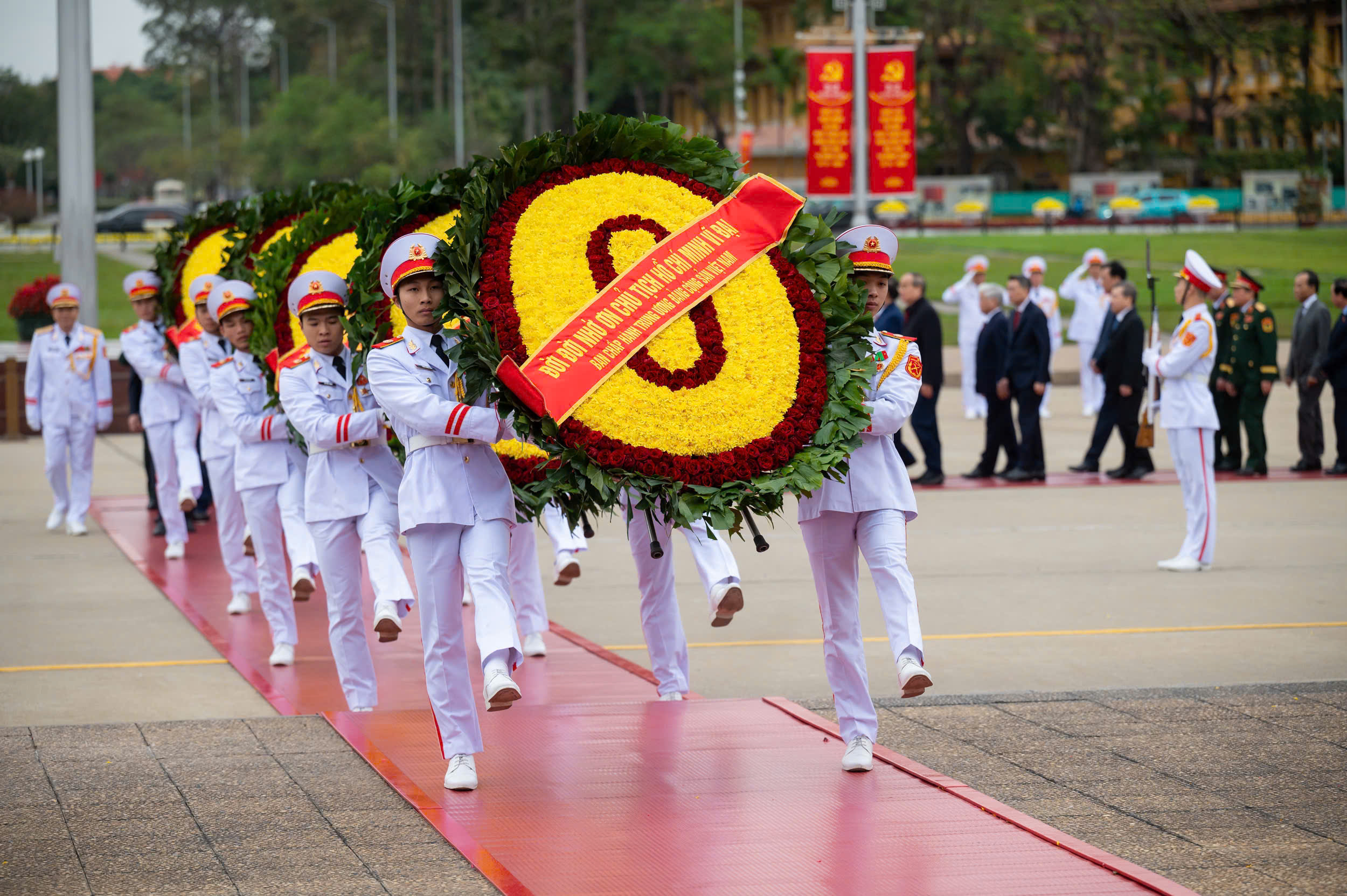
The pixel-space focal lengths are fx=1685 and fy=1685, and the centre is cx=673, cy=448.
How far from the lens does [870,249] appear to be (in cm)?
627

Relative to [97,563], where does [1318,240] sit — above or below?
above

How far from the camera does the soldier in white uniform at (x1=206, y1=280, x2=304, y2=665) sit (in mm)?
8484

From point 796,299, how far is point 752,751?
5.57 feet

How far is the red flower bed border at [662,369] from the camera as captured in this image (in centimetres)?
559

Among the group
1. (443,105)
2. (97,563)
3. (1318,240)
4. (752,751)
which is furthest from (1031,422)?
(443,105)

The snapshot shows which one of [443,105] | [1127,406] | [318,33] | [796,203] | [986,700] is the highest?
[318,33]

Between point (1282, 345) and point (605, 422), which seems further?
point (1282, 345)

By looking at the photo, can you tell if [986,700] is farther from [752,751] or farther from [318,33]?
[318,33]

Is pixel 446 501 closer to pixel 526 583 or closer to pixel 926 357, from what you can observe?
pixel 526 583

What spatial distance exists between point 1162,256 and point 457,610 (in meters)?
40.8

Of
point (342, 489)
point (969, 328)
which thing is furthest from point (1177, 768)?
point (969, 328)

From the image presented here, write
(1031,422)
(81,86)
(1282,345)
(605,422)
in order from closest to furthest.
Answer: (605,422), (1031,422), (81,86), (1282,345)

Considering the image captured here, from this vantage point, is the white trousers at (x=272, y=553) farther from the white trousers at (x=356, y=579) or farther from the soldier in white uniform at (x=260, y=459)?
the white trousers at (x=356, y=579)

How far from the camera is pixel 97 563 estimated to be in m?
11.8
